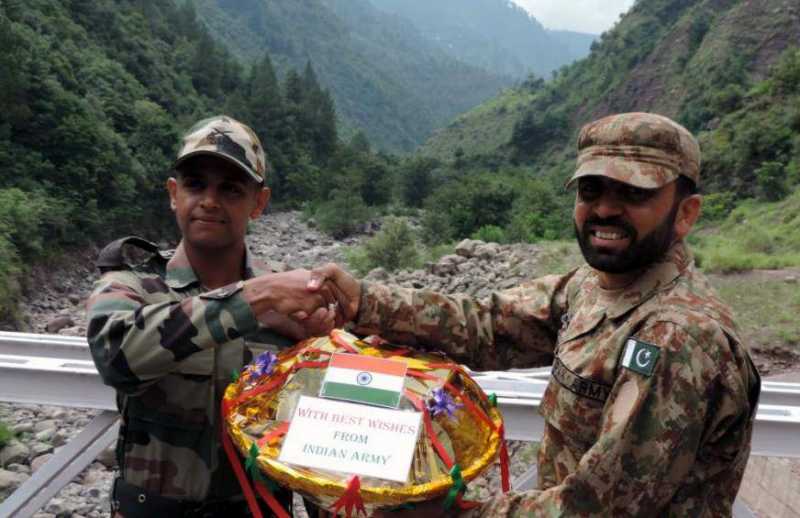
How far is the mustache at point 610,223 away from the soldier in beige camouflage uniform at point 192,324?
2.17ft

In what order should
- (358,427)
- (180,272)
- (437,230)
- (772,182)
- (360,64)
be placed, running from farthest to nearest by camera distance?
(360,64)
(437,230)
(772,182)
(180,272)
(358,427)

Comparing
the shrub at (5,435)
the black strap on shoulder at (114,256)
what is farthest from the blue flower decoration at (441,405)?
the shrub at (5,435)

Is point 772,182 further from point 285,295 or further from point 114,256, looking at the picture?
point 114,256

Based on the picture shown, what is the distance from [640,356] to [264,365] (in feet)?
2.68

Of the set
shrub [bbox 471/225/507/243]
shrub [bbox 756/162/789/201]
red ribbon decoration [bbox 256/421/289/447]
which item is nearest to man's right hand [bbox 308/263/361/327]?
red ribbon decoration [bbox 256/421/289/447]

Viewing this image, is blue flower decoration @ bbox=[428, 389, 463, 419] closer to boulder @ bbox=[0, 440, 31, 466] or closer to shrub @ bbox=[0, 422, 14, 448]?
boulder @ bbox=[0, 440, 31, 466]

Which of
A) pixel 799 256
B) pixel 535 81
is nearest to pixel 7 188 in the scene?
pixel 799 256

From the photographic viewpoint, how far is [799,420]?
1679 millimetres

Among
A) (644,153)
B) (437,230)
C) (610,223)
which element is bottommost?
(437,230)

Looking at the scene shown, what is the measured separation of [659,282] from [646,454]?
0.38 meters

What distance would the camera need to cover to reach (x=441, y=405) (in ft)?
4.59

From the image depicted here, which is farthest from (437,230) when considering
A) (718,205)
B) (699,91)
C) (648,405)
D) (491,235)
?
(648,405)

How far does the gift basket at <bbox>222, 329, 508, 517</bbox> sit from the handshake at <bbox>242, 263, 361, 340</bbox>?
0.24 feet

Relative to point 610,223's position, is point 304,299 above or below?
below
